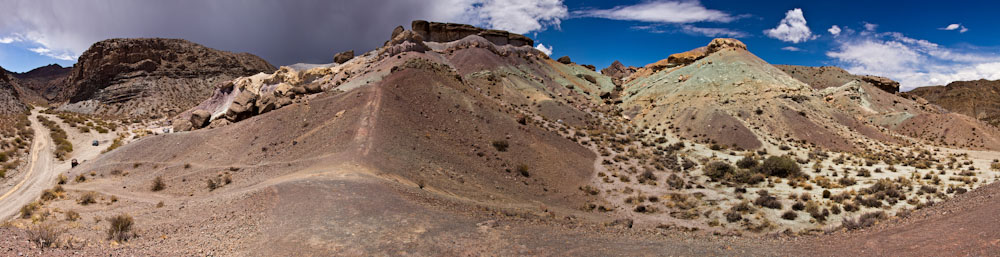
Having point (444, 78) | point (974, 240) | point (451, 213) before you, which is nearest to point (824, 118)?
point (444, 78)

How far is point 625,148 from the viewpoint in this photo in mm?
31938

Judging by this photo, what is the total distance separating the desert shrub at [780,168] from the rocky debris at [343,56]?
148 ft

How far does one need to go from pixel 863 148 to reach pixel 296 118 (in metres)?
40.8

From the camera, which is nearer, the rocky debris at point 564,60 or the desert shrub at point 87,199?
the desert shrub at point 87,199

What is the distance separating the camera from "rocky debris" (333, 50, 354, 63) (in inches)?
2007

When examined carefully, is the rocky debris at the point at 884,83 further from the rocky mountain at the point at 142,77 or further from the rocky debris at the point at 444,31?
the rocky mountain at the point at 142,77

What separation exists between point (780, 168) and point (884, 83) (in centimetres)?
5255

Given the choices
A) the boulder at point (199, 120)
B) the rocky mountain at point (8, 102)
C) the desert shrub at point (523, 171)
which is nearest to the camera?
the desert shrub at point (523, 171)

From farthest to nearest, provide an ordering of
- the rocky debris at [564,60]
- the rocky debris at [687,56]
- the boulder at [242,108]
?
the rocky debris at [564,60] < the rocky debris at [687,56] < the boulder at [242,108]

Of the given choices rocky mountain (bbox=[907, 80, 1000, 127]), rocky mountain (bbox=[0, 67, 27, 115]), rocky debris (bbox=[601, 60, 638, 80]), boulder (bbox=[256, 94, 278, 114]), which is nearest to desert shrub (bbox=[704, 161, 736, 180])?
boulder (bbox=[256, 94, 278, 114])

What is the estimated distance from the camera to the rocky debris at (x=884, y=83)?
58062 mm

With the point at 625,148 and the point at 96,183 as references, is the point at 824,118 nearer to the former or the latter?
the point at 625,148

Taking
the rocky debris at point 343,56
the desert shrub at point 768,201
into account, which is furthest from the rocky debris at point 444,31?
the desert shrub at point 768,201

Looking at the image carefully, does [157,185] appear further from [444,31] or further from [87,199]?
[444,31]
